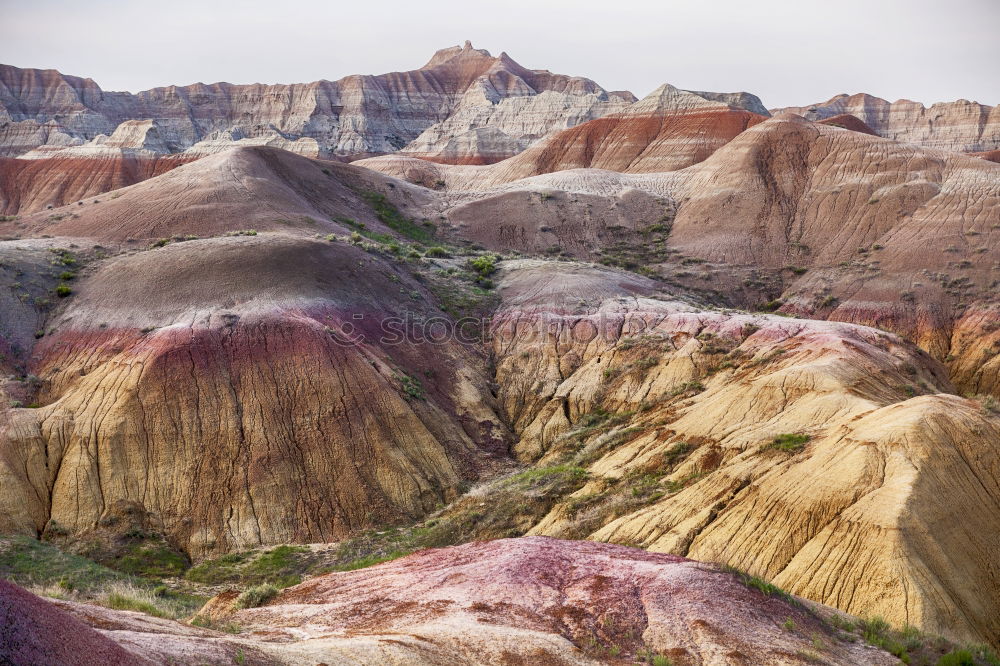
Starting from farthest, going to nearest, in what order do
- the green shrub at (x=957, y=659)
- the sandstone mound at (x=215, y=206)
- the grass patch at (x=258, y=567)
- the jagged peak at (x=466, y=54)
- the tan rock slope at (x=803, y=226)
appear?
the jagged peak at (x=466, y=54)
the tan rock slope at (x=803, y=226)
the sandstone mound at (x=215, y=206)
the grass patch at (x=258, y=567)
the green shrub at (x=957, y=659)

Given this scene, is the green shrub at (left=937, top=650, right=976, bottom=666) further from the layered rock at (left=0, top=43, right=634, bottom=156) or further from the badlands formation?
the layered rock at (left=0, top=43, right=634, bottom=156)

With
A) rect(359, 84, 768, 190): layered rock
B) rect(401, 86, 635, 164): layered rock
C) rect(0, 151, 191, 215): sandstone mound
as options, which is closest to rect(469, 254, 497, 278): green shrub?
rect(359, 84, 768, 190): layered rock

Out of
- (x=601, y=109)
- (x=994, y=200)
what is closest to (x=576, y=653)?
(x=994, y=200)

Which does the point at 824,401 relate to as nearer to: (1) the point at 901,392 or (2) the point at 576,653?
(1) the point at 901,392

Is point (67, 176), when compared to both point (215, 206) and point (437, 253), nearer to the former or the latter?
point (215, 206)

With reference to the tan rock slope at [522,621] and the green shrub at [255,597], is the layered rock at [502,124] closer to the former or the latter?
the green shrub at [255,597]

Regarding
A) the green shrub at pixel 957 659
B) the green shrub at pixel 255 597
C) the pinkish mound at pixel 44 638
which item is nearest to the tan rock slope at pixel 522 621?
the green shrub at pixel 255 597

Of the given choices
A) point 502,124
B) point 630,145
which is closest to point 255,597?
point 630,145
